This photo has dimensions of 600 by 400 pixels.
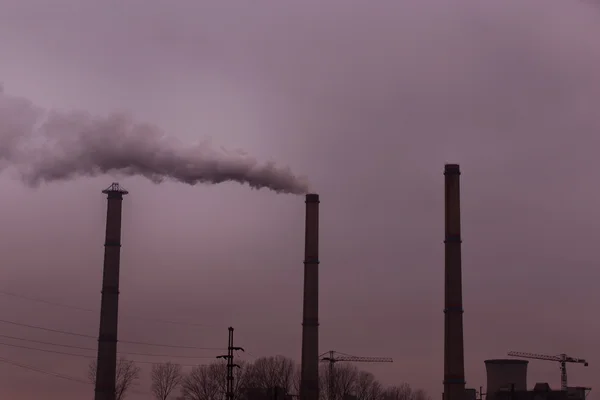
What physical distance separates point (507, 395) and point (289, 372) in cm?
2222

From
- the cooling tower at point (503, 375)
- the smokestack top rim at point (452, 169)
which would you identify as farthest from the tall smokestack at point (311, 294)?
the cooling tower at point (503, 375)

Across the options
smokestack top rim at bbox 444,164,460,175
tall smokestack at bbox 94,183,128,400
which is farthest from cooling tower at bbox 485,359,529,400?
tall smokestack at bbox 94,183,128,400

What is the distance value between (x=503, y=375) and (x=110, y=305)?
2868 centimetres

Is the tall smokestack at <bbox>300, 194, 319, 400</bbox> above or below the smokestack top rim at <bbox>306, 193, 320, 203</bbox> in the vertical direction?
below

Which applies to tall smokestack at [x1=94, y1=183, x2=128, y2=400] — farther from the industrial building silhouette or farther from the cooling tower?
the cooling tower

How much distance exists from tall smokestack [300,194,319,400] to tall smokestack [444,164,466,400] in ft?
34.2

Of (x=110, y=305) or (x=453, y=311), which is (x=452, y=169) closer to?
(x=453, y=311)

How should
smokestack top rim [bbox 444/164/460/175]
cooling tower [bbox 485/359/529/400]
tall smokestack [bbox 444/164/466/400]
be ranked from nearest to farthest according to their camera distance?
1. tall smokestack [bbox 444/164/466/400]
2. smokestack top rim [bbox 444/164/460/175]
3. cooling tower [bbox 485/359/529/400]

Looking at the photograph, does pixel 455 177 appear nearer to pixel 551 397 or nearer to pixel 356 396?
pixel 551 397

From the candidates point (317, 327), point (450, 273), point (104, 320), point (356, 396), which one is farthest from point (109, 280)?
point (356, 396)

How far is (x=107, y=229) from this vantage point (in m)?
54.4

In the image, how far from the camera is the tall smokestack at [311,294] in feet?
194

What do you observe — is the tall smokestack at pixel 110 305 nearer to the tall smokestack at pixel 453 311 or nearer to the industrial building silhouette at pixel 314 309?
the industrial building silhouette at pixel 314 309

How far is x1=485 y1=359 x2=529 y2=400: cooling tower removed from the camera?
67.6 meters
